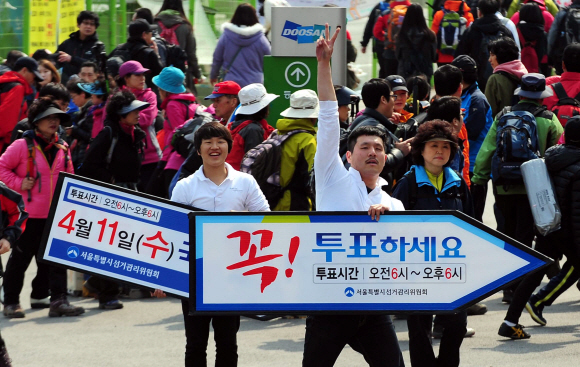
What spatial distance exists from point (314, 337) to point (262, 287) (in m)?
0.38

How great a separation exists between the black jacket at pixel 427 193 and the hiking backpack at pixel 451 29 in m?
8.70

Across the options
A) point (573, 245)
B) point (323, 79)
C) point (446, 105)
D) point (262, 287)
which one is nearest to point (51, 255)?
point (262, 287)

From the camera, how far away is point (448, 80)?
28.8 ft

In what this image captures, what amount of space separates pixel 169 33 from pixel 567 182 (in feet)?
26.3

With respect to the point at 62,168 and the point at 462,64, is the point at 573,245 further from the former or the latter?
the point at 62,168

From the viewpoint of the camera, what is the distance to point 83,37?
13.6m

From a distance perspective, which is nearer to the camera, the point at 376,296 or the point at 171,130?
the point at 376,296

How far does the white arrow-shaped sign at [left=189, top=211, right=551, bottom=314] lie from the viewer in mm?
4926

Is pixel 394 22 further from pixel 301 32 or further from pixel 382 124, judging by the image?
pixel 382 124

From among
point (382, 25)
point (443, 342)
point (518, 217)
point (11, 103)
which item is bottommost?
point (443, 342)

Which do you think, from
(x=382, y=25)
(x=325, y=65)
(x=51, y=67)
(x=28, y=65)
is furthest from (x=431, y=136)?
(x=382, y=25)

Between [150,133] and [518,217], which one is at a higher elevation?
[150,133]

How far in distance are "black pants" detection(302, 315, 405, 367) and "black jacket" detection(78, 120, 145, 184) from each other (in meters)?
4.55

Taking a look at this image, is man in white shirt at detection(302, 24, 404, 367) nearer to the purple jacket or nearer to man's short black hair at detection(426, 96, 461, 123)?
man's short black hair at detection(426, 96, 461, 123)
